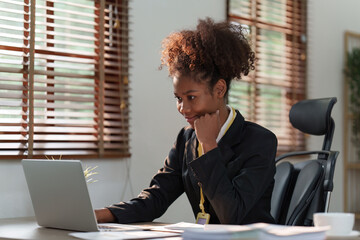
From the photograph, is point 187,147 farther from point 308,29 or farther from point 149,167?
point 308,29

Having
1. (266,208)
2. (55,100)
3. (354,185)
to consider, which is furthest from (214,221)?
(354,185)

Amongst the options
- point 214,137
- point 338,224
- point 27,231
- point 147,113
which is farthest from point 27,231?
point 147,113

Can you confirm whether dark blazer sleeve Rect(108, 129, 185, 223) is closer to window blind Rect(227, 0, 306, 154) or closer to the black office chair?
the black office chair

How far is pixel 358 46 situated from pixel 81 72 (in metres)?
3.30

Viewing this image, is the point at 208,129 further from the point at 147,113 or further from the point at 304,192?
the point at 147,113

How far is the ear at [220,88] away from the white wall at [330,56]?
3206mm

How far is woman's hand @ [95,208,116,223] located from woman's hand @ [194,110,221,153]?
388 mm

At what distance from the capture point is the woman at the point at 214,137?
1950mm

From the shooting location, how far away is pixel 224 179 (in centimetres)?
188

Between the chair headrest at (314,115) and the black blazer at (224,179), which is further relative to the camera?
the chair headrest at (314,115)

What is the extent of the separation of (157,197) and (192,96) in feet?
1.40

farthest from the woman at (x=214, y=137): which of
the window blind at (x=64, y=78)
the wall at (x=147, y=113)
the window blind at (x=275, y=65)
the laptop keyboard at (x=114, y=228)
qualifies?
the window blind at (x=275, y=65)

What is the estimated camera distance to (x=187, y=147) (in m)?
2.23

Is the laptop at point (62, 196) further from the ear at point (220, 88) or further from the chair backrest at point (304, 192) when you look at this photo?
the chair backrest at point (304, 192)
